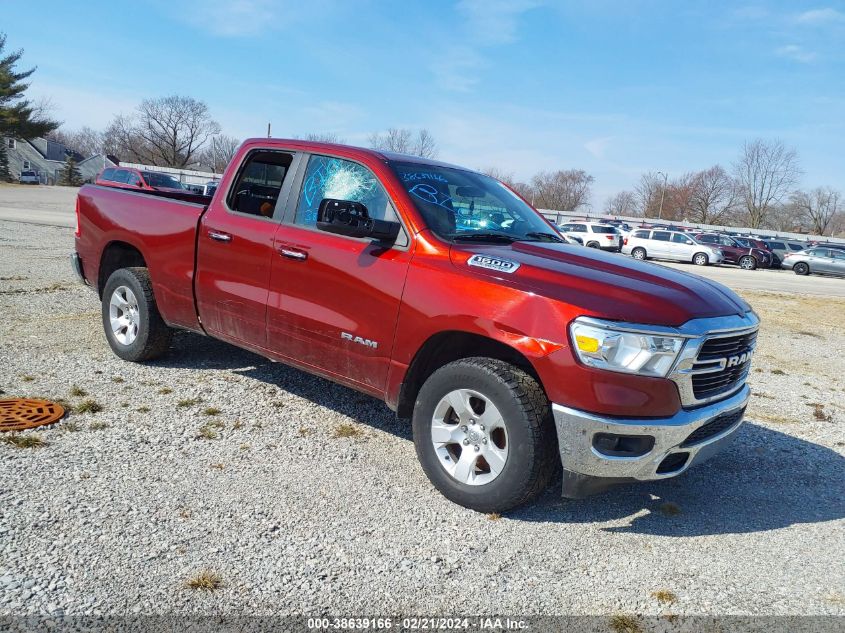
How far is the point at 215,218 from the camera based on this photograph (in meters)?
4.98

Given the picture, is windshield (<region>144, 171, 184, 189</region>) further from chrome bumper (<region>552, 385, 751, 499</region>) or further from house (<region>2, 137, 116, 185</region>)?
house (<region>2, 137, 116, 185</region>)

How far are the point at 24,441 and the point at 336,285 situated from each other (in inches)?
81.5

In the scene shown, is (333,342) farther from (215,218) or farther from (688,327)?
(688,327)

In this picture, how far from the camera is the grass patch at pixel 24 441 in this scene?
396cm

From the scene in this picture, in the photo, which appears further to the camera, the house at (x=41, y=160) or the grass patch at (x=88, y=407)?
the house at (x=41, y=160)

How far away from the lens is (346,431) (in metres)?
4.71

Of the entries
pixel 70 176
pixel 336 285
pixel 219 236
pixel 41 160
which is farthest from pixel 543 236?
pixel 41 160

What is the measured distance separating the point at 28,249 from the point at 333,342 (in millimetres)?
11869

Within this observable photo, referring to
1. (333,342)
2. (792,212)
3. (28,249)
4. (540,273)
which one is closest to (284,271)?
(333,342)

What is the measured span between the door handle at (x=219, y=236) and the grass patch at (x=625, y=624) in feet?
11.4

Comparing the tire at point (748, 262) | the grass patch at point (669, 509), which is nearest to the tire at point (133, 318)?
the grass patch at point (669, 509)

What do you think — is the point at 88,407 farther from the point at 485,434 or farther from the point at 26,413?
the point at 485,434

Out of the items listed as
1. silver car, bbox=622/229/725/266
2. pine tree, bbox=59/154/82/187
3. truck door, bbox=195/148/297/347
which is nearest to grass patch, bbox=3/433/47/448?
truck door, bbox=195/148/297/347

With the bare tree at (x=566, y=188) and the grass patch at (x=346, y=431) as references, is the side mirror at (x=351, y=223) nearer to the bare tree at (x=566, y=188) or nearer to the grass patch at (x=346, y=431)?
the grass patch at (x=346, y=431)
